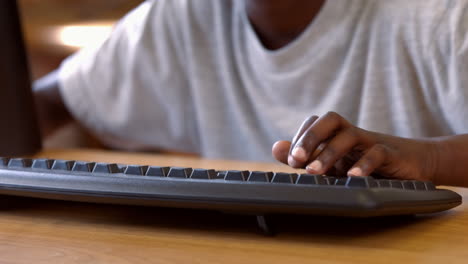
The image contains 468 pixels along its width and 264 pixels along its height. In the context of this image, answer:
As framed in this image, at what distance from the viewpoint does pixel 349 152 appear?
0.55 meters

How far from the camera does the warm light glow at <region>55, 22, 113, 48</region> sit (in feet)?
4.59

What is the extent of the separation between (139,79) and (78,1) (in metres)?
0.34

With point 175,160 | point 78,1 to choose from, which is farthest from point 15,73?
point 78,1

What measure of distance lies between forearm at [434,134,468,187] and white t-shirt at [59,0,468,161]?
0.20m

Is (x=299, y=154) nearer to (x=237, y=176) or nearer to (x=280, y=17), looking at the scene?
(x=237, y=176)

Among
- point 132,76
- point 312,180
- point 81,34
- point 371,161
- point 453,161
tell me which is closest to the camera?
point 312,180

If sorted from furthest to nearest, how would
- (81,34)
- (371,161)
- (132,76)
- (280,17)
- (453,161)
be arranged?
(81,34) < (132,76) < (280,17) < (453,161) < (371,161)

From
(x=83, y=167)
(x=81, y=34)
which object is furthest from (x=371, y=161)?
(x=81, y=34)

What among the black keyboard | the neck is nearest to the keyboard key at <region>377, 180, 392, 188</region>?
the black keyboard

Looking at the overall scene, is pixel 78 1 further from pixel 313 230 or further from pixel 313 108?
pixel 313 230

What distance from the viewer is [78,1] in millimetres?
1424

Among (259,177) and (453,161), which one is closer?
(259,177)

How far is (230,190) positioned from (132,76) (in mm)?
844

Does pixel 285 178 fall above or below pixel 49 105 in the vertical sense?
above
